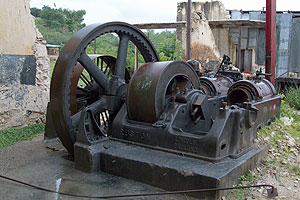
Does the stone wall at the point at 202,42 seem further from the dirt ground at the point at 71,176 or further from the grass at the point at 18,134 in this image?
the dirt ground at the point at 71,176

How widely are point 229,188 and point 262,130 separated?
113 inches

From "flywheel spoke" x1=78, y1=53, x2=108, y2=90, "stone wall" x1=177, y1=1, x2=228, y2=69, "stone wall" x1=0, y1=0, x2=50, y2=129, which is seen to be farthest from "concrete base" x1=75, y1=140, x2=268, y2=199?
"stone wall" x1=177, y1=1, x2=228, y2=69

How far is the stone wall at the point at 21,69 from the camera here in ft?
19.6

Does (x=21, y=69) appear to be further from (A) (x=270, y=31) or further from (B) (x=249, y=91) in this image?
(A) (x=270, y=31)

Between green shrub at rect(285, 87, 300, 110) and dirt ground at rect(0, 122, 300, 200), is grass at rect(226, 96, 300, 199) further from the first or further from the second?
green shrub at rect(285, 87, 300, 110)

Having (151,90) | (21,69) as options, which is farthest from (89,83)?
(21,69)

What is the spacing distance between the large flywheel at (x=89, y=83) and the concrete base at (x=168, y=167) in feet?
1.37

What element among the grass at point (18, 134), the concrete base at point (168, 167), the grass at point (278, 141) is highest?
the concrete base at point (168, 167)

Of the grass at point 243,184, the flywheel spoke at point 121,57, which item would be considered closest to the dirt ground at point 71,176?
the grass at point 243,184

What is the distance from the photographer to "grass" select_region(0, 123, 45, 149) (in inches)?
203

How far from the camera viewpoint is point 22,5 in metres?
6.33

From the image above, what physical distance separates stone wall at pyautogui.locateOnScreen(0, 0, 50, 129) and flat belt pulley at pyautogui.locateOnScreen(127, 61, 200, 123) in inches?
121

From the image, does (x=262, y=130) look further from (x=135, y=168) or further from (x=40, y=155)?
(x=40, y=155)

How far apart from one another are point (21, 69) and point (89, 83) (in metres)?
2.09
